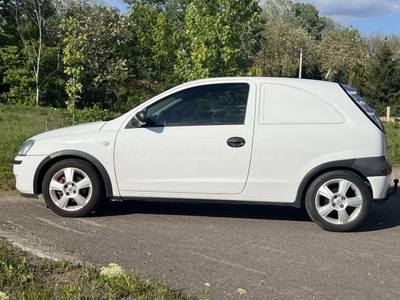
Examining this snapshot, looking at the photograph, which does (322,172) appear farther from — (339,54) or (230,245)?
(339,54)

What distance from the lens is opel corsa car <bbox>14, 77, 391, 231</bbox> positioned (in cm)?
642

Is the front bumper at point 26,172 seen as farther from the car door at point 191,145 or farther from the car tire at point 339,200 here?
the car tire at point 339,200

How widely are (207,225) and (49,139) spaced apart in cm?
213

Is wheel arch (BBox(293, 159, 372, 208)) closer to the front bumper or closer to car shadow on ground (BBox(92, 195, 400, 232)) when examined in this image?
car shadow on ground (BBox(92, 195, 400, 232))

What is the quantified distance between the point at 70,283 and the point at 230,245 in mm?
2002

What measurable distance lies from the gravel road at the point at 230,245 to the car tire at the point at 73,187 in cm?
18

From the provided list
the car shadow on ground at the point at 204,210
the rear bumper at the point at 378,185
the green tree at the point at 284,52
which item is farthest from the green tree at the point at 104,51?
the rear bumper at the point at 378,185

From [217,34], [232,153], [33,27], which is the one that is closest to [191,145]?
[232,153]

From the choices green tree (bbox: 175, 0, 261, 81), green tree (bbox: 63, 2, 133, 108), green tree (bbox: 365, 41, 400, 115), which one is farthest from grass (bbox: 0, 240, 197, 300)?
green tree (bbox: 365, 41, 400, 115)

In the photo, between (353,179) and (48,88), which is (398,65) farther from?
(353,179)

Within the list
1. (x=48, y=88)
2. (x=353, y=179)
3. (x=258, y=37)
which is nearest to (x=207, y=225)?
(x=353, y=179)

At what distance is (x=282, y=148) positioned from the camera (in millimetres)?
6438

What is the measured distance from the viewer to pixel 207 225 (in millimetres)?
Answer: 6645

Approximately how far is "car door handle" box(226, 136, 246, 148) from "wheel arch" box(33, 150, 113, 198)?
1472 mm
